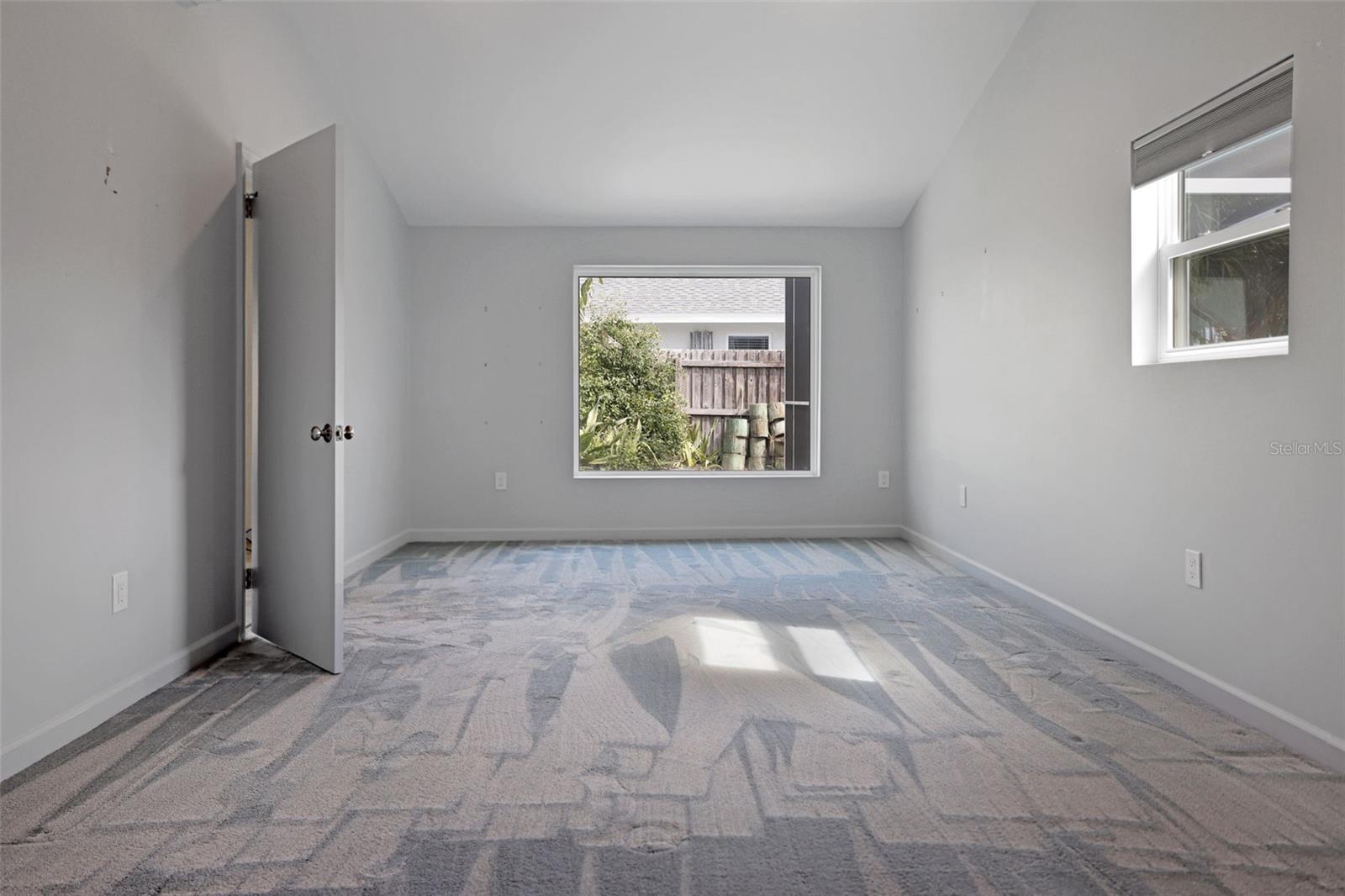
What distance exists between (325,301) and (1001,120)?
3.27 meters

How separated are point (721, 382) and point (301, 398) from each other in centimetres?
367

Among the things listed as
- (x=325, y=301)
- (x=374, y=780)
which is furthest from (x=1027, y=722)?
(x=325, y=301)

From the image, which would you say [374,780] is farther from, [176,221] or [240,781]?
[176,221]

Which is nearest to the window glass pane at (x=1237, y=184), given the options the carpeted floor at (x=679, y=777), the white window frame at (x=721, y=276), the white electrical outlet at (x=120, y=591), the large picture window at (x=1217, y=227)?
the large picture window at (x=1217, y=227)

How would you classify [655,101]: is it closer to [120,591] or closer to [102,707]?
[120,591]

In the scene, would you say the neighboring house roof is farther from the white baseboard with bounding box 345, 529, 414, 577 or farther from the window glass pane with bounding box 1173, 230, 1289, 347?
the window glass pane with bounding box 1173, 230, 1289, 347

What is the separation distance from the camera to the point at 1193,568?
2.40 metres

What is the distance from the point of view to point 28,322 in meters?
1.88

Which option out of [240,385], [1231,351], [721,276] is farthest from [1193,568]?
[721,276]

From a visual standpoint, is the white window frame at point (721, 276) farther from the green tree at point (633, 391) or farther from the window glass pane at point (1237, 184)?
the window glass pane at point (1237, 184)

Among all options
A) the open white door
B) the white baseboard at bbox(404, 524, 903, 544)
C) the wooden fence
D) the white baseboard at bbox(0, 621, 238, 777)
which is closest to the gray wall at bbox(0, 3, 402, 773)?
the white baseboard at bbox(0, 621, 238, 777)

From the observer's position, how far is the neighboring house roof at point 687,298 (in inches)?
230

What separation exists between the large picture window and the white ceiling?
55.1 inches

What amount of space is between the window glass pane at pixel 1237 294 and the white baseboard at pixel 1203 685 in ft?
3.45
